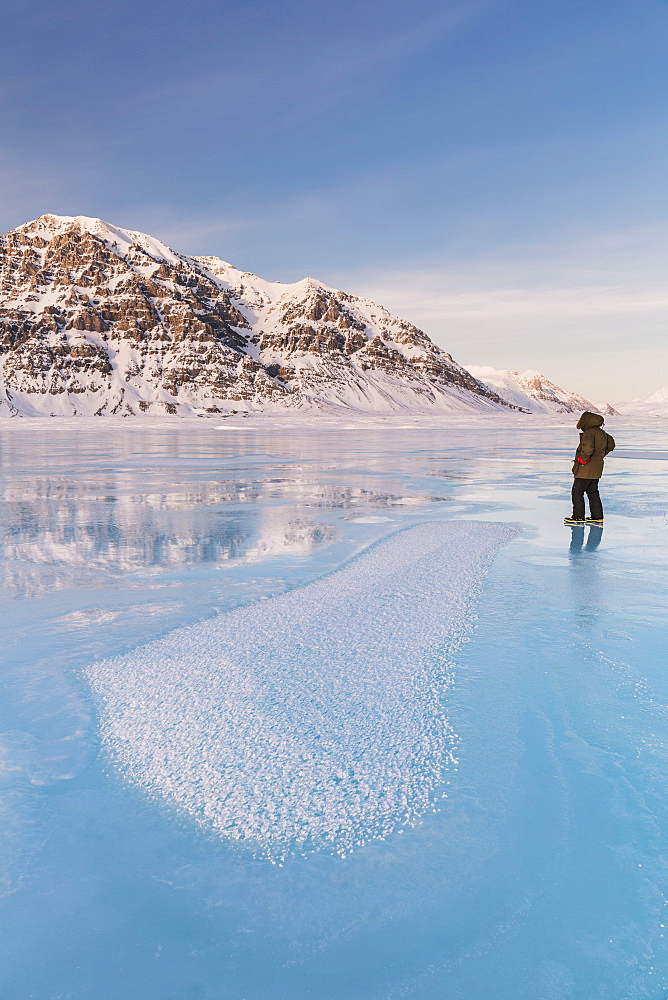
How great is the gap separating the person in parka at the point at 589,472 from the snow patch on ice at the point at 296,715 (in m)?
5.00

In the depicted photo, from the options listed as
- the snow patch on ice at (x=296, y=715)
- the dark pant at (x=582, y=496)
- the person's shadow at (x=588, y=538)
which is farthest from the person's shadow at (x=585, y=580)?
the snow patch on ice at (x=296, y=715)

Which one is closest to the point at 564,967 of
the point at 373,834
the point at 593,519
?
the point at 373,834

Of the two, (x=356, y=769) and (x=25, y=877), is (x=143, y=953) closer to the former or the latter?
(x=25, y=877)

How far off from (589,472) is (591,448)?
1.25 feet

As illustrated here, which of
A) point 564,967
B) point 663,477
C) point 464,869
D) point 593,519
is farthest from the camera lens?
point 663,477

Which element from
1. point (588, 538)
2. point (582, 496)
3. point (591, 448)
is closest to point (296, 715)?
point (588, 538)

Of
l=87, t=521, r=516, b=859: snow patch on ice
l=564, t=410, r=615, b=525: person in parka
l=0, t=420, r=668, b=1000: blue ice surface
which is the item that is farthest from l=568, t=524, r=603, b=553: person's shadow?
l=87, t=521, r=516, b=859: snow patch on ice

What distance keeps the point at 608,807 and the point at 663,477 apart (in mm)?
17488

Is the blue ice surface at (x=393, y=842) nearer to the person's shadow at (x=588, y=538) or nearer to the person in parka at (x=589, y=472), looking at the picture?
the person's shadow at (x=588, y=538)

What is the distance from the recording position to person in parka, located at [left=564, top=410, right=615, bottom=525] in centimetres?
1055

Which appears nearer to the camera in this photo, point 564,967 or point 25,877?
point 564,967

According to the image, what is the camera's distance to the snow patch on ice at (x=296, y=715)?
118 inches

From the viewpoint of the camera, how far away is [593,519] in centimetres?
1070

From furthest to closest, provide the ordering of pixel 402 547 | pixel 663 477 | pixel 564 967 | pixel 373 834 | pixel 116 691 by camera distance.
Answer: pixel 663 477 → pixel 402 547 → pixel 116 691 → pixel 373 834 → pixel 564 967
